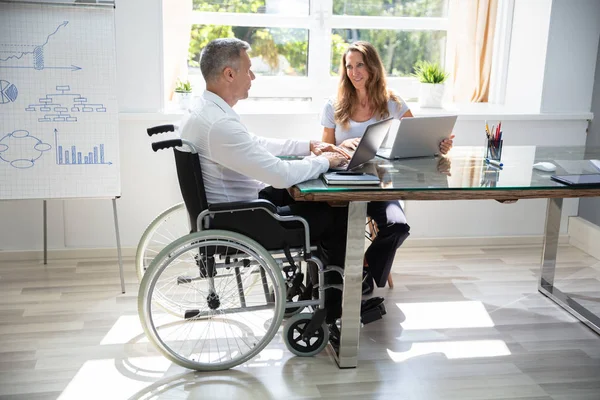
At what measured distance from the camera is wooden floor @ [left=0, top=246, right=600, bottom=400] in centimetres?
258

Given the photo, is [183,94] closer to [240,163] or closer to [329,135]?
[329,135]

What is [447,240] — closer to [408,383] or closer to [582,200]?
[582,200]

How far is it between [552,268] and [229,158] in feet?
6.06

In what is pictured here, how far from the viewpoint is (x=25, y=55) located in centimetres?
327

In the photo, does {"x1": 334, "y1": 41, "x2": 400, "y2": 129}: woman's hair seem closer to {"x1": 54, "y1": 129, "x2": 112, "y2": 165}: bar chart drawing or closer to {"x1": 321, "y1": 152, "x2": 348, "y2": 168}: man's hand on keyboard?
{"x1": 321, "y1": 152, "x2": 348, "y2": 168}: man's hand on keyboard

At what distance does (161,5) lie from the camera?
373cm

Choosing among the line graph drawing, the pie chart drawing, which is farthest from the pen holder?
the pie chart drawing

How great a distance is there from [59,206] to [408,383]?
2.22m

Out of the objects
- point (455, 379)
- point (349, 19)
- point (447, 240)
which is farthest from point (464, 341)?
point (349, 19)

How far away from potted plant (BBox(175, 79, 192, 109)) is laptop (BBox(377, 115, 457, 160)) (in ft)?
4.24

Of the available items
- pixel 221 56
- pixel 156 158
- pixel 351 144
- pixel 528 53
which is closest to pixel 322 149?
pixel 351 144

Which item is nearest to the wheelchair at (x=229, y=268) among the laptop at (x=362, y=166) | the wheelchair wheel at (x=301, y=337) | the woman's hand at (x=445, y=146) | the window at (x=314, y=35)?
the wheelchair wheel at (x=301, y=337)

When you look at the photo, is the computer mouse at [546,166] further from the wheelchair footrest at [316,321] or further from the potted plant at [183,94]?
the potted plant at [183,94]

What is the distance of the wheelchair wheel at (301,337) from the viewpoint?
276 cm
